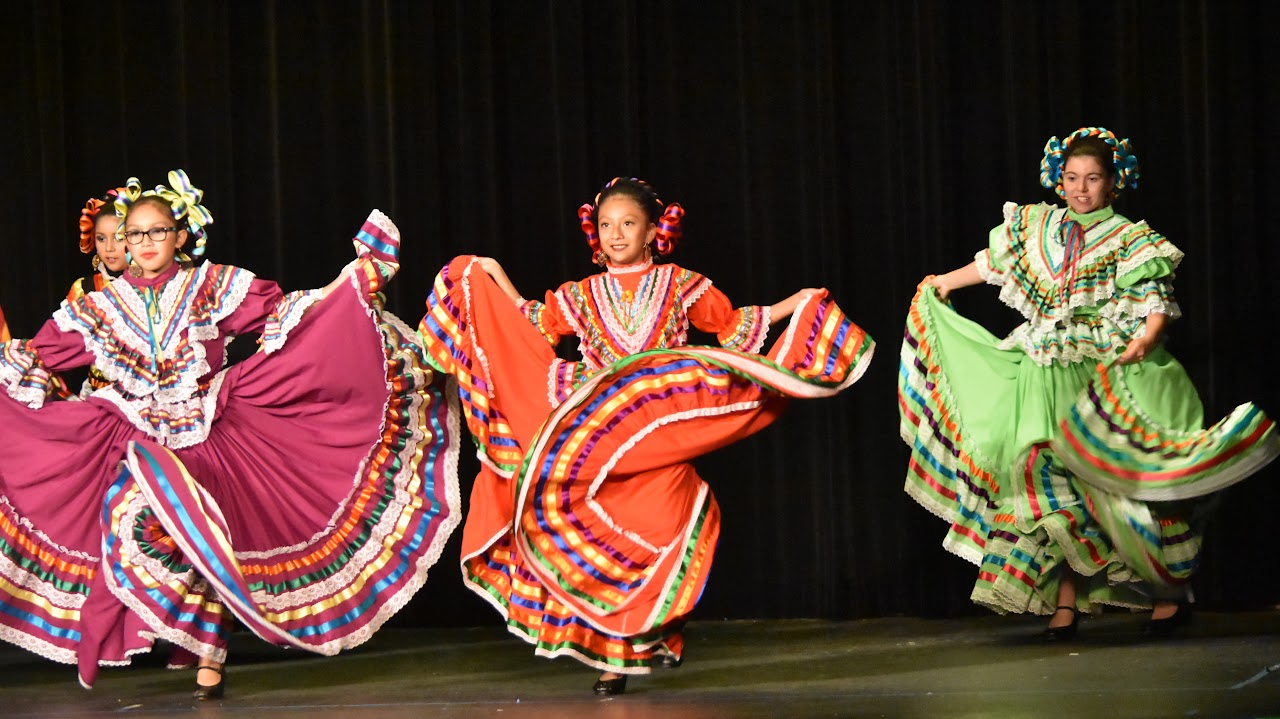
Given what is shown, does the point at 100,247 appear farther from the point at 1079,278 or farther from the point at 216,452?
the point at 1079,278

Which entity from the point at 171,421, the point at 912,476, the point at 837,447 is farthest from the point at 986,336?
the point at 171,421

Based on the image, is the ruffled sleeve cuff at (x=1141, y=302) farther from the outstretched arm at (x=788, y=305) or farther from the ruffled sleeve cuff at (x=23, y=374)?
the ruffled sleeve cuff at (x=23, y=374)

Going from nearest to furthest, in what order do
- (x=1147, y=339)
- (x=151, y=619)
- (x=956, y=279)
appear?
(x=151, y=619) → (x=1147, y=339) → (x=956, y=279)

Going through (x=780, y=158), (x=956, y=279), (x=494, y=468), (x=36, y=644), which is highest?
(x=780, y=158)

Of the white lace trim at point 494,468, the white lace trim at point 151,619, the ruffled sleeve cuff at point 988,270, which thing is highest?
the ruffled sleeve cuff at point 988,270

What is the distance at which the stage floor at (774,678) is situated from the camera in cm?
364

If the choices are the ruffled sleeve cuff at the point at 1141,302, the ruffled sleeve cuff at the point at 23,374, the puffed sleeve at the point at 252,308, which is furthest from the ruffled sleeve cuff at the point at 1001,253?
the ruffled sleeve cuff at the point at 23,374

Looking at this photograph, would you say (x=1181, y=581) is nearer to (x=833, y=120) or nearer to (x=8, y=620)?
(x=833, y=120)

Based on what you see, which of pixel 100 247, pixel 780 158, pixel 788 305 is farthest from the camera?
pixel 780 158

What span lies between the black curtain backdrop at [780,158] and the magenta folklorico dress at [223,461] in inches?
42.6

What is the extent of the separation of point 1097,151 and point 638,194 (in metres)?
1.41

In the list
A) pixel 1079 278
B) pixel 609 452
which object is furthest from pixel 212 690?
pixel 1079 278

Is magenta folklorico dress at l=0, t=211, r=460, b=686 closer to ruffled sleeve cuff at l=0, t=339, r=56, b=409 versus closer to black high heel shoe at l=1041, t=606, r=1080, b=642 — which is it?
ruffled sleeve cuff at l=0, t=339, r=56, b=409

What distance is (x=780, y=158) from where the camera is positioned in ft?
17.7
